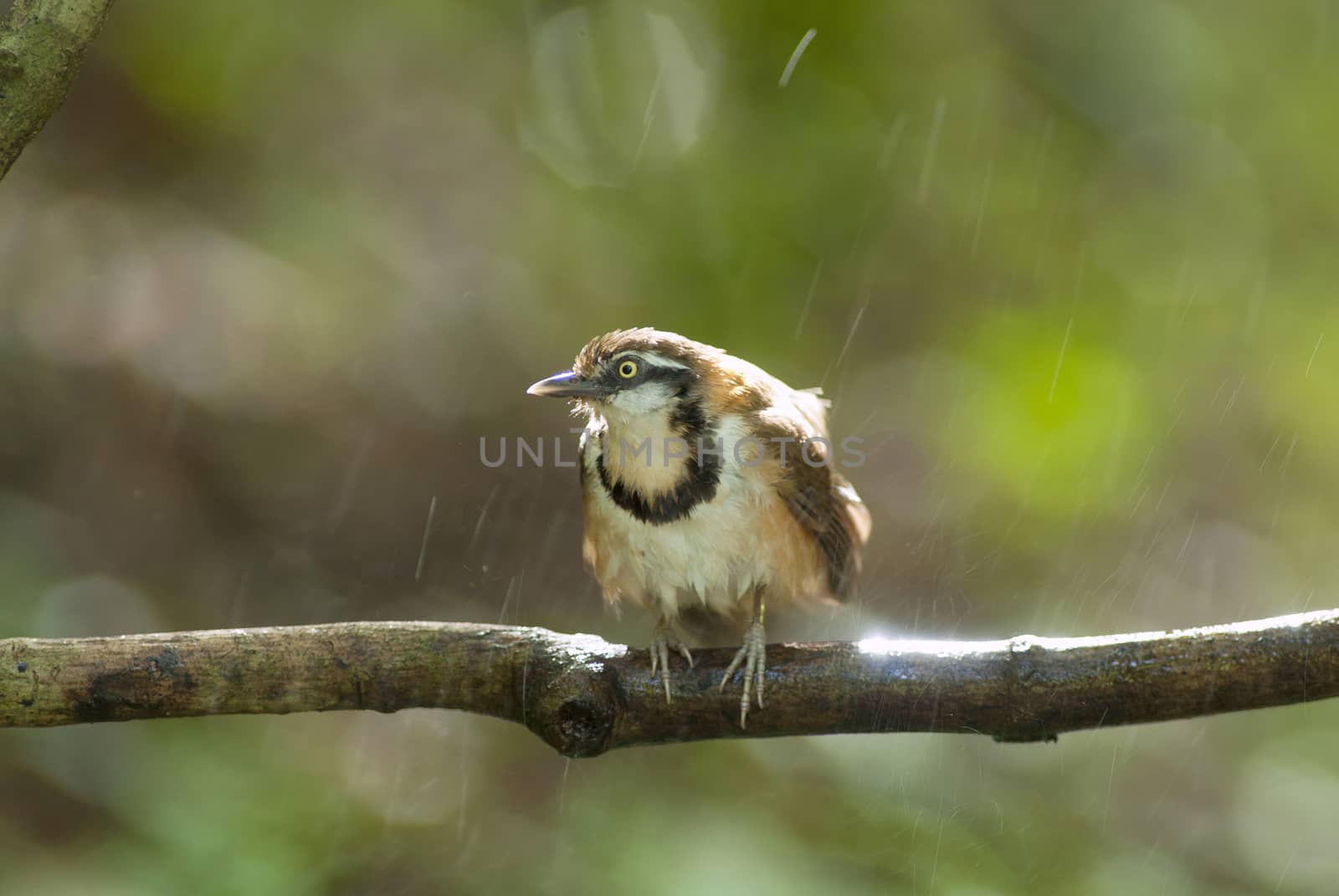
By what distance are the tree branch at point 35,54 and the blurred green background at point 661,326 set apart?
2.29 metres

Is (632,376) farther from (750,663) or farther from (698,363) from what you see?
(750,663)

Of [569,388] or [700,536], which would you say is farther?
[700,536]

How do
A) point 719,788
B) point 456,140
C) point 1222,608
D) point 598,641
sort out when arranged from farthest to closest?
point 456,140, point 1222,608, point 719,788, point 598,641

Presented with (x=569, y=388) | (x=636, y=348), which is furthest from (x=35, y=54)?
(x=636, y=348)

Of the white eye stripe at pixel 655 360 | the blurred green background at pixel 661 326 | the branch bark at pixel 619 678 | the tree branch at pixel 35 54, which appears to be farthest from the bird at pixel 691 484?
the tree branch at pixel 35 54

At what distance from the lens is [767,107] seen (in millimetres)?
4922

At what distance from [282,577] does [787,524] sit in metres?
3.56

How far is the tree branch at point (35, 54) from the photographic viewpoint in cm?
226

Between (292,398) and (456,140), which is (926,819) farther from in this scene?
(456,140)

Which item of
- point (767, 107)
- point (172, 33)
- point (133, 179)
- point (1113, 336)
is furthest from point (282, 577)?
point (1113, 336)

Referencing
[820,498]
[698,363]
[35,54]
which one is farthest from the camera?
[820,498]

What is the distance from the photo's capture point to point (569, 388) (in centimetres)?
275

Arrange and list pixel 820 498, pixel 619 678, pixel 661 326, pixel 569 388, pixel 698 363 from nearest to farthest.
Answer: pixel 619 678 < pixel 569 388 < pixel 698 363 < pixel 820 498 < pixel 661 326

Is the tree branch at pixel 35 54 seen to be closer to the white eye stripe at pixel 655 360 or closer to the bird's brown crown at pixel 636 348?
the bird's brown crown at pixel 636 348
